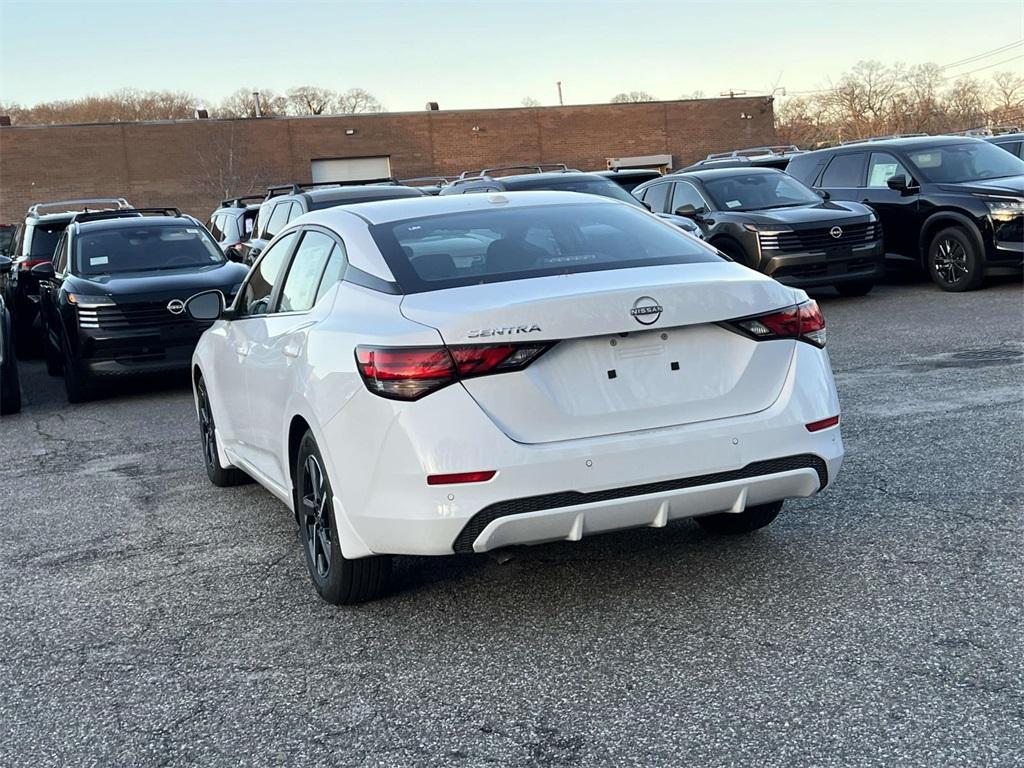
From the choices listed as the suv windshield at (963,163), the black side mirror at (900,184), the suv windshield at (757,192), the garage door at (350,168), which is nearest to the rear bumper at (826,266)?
the black side mirror at (900,184)

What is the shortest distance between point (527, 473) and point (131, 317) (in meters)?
7.92

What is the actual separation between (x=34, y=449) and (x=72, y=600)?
14.1 ft

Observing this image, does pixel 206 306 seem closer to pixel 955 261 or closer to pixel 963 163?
pixel 955 261

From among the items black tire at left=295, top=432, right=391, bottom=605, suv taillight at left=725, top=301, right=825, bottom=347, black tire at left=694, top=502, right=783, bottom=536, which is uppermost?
suv taillight at left=725, top=301, right=825, bottom=347

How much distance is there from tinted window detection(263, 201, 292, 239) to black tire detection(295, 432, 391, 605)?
34.1 ft

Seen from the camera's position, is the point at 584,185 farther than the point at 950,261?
Yes

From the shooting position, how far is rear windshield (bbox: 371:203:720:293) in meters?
4.64

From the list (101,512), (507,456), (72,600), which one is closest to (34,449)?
(101,512)

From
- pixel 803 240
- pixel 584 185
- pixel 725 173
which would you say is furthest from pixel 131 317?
pixel 725 173

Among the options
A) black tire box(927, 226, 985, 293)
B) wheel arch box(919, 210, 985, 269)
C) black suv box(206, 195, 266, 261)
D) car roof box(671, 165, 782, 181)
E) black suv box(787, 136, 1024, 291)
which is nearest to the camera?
black suv box(787, 136, 1024, 291)

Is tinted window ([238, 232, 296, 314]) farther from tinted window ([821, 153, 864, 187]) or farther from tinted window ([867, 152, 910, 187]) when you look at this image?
tinted window ([821, 153, 864, 187])

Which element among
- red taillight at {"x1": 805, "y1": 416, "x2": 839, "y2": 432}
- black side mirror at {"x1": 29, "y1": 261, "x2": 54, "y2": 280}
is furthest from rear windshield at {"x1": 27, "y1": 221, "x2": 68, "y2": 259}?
red taillight at {"x1": 805, "y1": 416, "x2": 839, "y2": 432}

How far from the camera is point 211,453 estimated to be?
23.7 ft

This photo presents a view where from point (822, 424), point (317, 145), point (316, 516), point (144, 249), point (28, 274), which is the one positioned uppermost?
point (317, 145)
